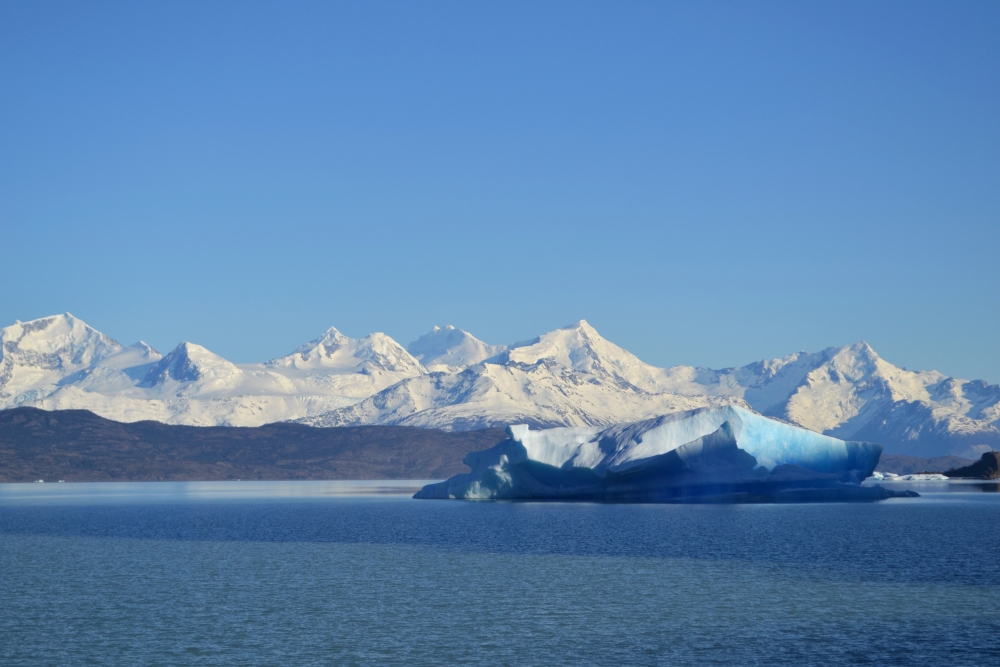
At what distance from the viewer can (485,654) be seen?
27.0 m

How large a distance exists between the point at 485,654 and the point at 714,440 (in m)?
59.7

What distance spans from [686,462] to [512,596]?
49576 millimetres

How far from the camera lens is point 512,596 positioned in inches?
1432

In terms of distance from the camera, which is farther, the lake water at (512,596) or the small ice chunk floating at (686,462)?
the small ice chunk floating at (686,462)

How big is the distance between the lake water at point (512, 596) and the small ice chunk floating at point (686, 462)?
54.6 ft

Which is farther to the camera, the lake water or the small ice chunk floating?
the small ice chunk floating

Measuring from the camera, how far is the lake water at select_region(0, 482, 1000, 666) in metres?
27.4

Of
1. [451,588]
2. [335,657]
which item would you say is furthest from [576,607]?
[335,657]

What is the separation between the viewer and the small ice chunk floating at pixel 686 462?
85.1 metres

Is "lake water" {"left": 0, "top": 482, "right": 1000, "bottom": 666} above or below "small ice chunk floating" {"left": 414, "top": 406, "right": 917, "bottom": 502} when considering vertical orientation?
below

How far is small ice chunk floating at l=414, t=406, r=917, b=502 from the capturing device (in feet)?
279

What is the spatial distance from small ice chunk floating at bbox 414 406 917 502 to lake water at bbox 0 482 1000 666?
16.6 metres

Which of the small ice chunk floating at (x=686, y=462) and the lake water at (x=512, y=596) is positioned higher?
the small ice chunk floating at (x=686, y=462)

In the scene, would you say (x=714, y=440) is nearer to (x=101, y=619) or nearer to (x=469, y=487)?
(x=469, y=487)
